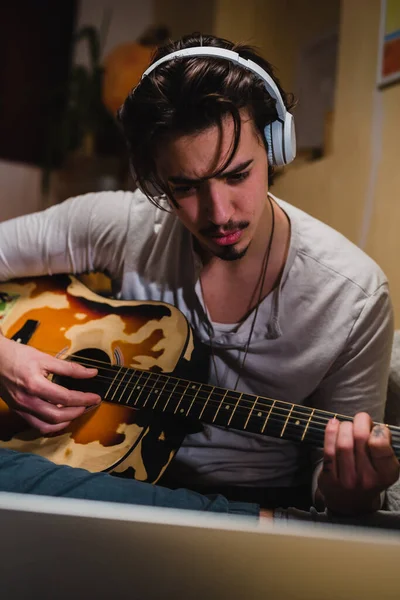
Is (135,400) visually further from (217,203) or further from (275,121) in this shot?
(275,121)

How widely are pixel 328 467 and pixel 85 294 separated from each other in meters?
0.50

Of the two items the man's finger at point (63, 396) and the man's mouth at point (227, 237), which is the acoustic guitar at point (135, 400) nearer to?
the man's finger at point (63, 396)

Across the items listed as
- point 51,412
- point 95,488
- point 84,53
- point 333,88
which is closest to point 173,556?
point 95,488

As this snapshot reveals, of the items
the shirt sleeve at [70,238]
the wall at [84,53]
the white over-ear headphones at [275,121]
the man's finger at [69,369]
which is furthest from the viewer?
the wall at [84,53]

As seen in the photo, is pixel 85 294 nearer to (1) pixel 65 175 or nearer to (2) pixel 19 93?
(1) pixel 65 175

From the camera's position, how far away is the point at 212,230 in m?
0.79

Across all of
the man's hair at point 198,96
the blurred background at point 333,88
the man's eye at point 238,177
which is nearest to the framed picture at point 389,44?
the blurred background at point 333,88

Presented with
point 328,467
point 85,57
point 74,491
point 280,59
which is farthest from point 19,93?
point 328,467

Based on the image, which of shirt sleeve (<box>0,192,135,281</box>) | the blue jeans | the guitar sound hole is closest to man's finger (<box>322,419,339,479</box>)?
the blue jeans

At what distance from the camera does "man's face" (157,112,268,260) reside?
75 cm

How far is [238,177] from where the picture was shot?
0.76 meters

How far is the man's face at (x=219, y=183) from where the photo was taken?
0.75m

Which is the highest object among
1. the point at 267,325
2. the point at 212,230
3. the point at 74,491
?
the point at 212,230

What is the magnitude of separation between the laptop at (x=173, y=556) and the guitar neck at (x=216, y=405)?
13 cm
